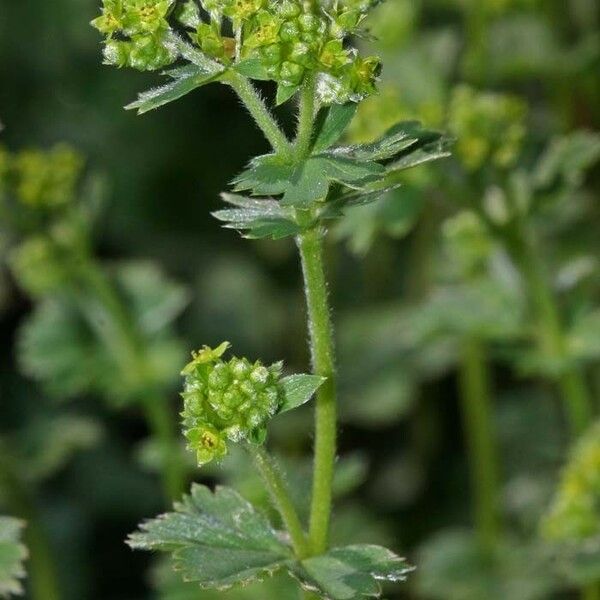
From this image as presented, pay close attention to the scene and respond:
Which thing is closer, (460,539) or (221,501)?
(221,501)

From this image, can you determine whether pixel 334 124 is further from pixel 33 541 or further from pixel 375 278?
pixel 375 278

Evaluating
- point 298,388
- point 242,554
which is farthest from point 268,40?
point 242,554

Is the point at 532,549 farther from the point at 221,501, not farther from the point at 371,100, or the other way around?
the point at 221,501

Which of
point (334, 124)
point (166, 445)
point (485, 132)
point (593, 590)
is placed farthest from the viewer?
point (166, 445)

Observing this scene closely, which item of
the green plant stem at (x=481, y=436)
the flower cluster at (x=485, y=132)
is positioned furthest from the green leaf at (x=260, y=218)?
the green plant stem at (x=481, y=436)

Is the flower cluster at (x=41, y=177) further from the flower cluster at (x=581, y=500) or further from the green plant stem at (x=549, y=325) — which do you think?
the flower cluster at (x=581, y=500)

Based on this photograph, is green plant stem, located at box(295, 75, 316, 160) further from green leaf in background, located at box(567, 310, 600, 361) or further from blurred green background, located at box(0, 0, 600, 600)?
green leaf in background, located at box(567, 310, 600, 361)

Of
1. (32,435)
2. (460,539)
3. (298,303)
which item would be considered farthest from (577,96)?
(32,435)
